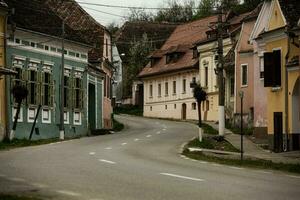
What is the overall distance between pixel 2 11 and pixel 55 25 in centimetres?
960

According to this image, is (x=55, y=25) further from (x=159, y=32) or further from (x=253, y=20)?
(x=159, y=32)

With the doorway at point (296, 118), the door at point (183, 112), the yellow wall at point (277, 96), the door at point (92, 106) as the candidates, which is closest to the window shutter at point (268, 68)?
the yellow wall at point (277, 96)

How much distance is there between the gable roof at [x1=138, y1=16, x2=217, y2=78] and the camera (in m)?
79.4

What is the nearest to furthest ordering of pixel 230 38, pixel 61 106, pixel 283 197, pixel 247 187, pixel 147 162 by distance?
1. pixel 283 197
2. pixel 247 187
3. pixel 147 162
4. pixel 61 106
5. pixel 230 38

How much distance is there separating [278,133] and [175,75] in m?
46.9

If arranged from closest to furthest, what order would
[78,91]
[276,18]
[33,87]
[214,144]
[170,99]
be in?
1. [276,18]
2. [214,144]
3. [33,87]
4. [78,91]
5. [170,99]

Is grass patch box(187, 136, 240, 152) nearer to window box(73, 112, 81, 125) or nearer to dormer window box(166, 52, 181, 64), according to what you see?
window box(73, 112, 81, 125)

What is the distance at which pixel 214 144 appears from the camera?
39.0 meters

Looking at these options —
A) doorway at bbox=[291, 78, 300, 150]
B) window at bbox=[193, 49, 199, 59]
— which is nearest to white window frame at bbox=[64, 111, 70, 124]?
doorway at bbox=[291, 78, 300, 150]

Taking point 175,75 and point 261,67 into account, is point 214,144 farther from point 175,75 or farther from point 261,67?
point 175,75

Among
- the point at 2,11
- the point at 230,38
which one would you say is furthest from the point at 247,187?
the point at 230,38

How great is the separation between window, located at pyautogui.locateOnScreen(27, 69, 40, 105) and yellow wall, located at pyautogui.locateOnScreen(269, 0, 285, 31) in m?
15.0

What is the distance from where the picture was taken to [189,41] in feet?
273

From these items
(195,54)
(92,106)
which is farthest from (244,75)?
(195,54)
